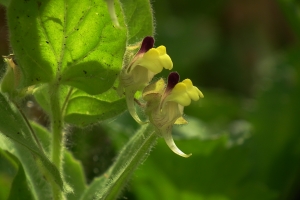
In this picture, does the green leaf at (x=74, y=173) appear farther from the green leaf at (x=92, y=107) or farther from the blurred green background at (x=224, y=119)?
the green leaf at (x=92, y=107)

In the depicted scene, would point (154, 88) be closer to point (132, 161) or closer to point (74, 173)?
point (132, 161)

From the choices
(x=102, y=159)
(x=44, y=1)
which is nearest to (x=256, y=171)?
(x=102, y=159)

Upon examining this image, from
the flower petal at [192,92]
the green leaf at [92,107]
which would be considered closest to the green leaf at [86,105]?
the green leaf at [92,107]

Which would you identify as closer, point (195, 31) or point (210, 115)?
point (210, 115)

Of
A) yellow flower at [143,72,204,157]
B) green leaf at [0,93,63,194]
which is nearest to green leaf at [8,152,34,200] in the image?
green leaf at [0,93,63,194]

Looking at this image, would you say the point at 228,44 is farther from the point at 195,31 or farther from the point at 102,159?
the point at 102,159

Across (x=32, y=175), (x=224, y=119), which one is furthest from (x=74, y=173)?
(x=224, y=119)

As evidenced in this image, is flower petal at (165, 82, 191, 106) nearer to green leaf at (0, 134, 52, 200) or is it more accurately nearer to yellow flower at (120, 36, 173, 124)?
yellow flower at (120, 36, 173, 124)
